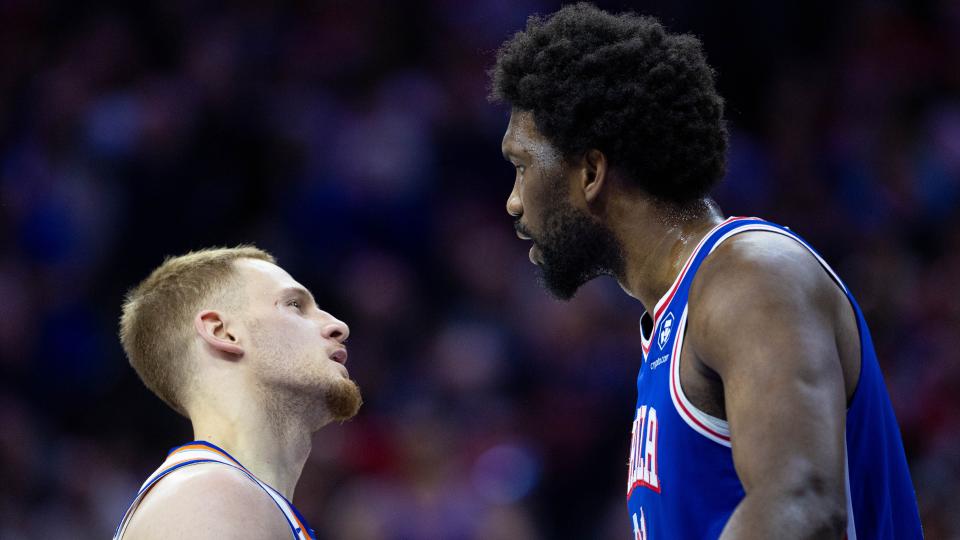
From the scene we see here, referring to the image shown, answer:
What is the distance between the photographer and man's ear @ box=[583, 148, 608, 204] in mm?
3264

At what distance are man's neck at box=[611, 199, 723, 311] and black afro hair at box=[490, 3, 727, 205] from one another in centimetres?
5

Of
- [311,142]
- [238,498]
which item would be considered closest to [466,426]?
[311,142]

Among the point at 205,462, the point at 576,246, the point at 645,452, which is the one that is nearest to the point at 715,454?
the point at 645,452

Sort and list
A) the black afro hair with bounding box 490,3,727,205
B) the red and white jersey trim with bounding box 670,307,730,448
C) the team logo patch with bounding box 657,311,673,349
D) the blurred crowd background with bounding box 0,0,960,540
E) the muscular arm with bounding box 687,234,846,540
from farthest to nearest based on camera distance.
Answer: the blurred crowd background with bounding box 0,0,960,540 < the black afro hair with bounding box 490,3,727,205 < the team logo patch with bounding box 657,311,673,349 < the red and white jersey trim with bounding box 670,307,730,448 < the muscular arm with bounding box 687,234,846,540

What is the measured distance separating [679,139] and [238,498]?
160cm

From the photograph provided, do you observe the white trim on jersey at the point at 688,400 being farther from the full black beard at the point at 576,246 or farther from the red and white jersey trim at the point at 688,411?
the full black beard at the point at 576,246

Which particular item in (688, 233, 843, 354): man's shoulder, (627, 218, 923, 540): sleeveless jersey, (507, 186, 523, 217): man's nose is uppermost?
(688, 233, 843, 354): man's shoulder

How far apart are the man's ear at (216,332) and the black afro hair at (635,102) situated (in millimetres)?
1323

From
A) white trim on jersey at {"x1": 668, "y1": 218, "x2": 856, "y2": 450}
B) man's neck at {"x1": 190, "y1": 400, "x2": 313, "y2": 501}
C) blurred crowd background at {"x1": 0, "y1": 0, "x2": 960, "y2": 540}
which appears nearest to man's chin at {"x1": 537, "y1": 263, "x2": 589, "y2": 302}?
white trim on jersey at {"x1": 668, "y1": 218, "x2": 856, "y2": 450}

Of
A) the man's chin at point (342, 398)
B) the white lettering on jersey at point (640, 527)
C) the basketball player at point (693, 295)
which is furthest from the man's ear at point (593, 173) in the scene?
the man's chin at point (342, 398)

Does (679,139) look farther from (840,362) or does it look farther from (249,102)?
(249,102)

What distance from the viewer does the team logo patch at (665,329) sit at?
2.92 m

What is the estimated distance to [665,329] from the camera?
2.95 m

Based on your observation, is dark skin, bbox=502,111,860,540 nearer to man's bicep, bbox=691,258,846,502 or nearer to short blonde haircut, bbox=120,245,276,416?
man's bicep, bbox=691,258,846,502
